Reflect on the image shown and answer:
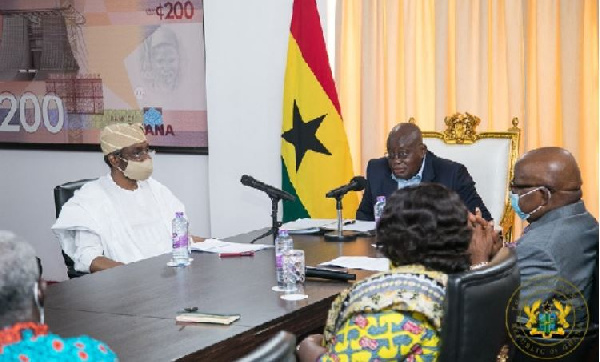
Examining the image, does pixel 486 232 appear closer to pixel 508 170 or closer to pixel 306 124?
pixel 508 170

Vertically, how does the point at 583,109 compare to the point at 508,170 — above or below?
above

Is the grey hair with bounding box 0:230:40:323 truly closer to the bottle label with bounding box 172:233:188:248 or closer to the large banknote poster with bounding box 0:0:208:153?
the bottle label with bounding box 172:233:188:248

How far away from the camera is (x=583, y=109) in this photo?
4.96m

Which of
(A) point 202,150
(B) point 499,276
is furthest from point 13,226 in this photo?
Answer: (B) point 499,276

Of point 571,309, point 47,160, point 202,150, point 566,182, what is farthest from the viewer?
point 47,160

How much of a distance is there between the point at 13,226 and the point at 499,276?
5.44 metres

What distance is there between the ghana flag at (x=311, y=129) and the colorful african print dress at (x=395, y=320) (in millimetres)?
3221

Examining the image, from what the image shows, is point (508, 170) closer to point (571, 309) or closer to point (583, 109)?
point (583, 109)

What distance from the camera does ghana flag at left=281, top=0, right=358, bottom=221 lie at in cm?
552

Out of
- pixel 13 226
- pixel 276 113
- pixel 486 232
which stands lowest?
pixel 13 226

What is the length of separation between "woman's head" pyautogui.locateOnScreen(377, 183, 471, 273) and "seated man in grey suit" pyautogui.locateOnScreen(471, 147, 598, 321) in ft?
2.33

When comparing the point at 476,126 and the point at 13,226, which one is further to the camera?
the point at 13,226

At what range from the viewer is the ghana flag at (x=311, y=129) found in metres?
5.52

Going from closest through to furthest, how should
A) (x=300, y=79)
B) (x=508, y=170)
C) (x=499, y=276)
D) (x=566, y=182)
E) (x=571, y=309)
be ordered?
(x=499, y=276) → (x=571, y=309) → (x=566, y=182) → (x=508, y=170) → (x=300, y=79)
